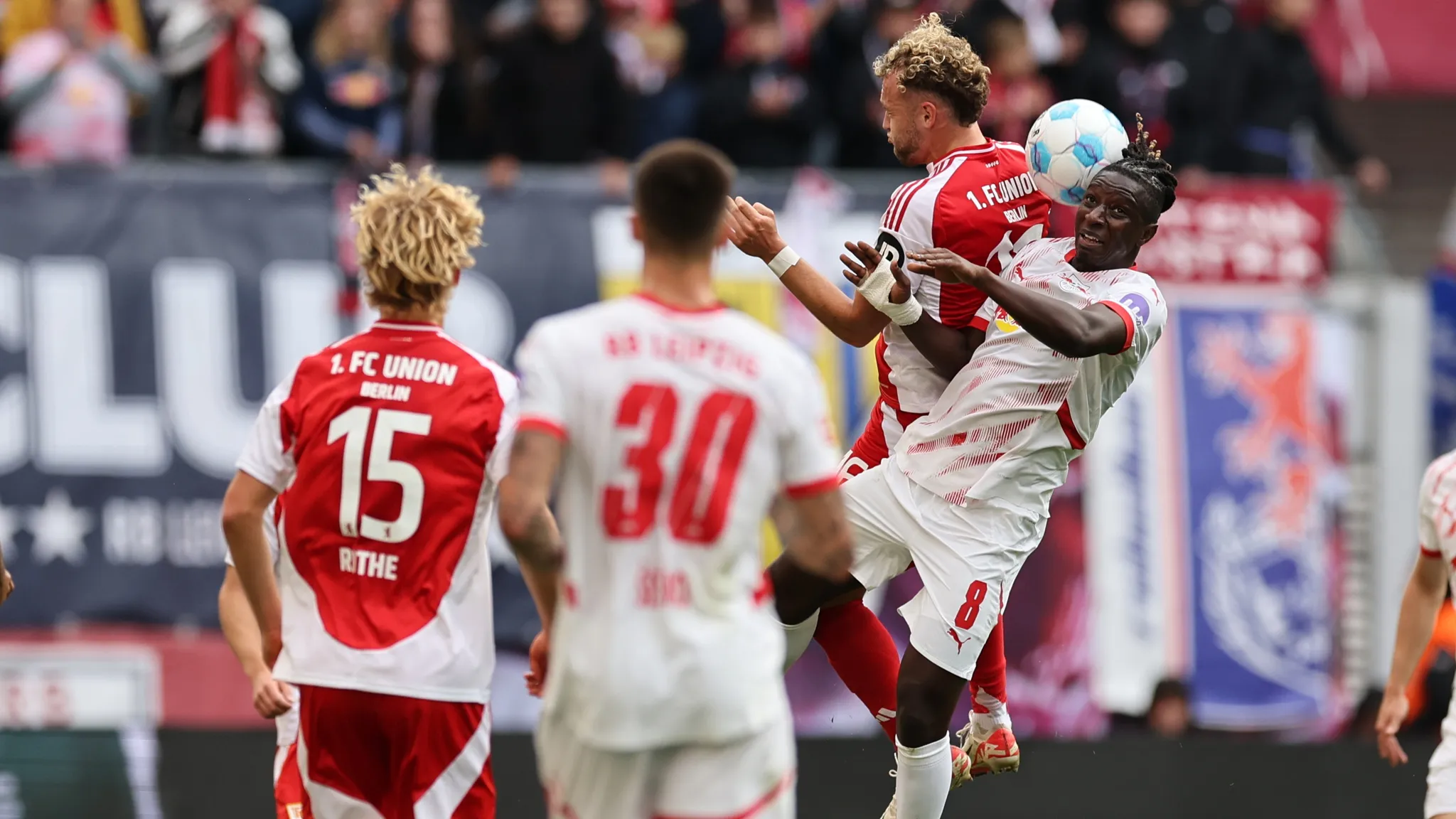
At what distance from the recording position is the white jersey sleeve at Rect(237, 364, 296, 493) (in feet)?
18.2

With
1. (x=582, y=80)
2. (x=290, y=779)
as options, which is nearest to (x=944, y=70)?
(x=290, y=779)

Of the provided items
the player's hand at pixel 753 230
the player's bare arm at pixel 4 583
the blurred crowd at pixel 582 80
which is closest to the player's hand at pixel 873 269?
the player's hand at pixel 753 230

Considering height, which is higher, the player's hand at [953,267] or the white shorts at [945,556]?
the player's hand at [953,267]

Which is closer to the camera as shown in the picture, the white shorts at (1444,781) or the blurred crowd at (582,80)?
the white shorts at (1444,781)

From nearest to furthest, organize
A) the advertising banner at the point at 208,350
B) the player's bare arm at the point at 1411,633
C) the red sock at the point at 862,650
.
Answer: the player's bare arm at the point at 1411,633 → the red sock at the point at 862,650 → the advertising banner at the point at 208,350

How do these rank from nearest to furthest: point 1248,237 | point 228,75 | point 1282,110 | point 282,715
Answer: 1. point 282,715
2. point 228,75
3. point 1248,237
4. point 1282,110

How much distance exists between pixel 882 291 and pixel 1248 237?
6.93 metres

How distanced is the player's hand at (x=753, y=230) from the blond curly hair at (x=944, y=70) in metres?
0.73

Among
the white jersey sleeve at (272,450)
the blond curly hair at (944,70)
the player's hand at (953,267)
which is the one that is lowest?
the white jersey sleeve at (272,450)

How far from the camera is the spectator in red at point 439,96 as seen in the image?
12.7 metres

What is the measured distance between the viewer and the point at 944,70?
21.7 feet

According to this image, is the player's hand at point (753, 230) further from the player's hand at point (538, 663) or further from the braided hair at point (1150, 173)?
the player's hand at point (538, 663)

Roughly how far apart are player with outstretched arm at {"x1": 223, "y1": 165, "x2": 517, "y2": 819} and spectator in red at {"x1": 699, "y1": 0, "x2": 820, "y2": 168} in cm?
726

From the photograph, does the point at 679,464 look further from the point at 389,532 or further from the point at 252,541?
the point at 252,541
